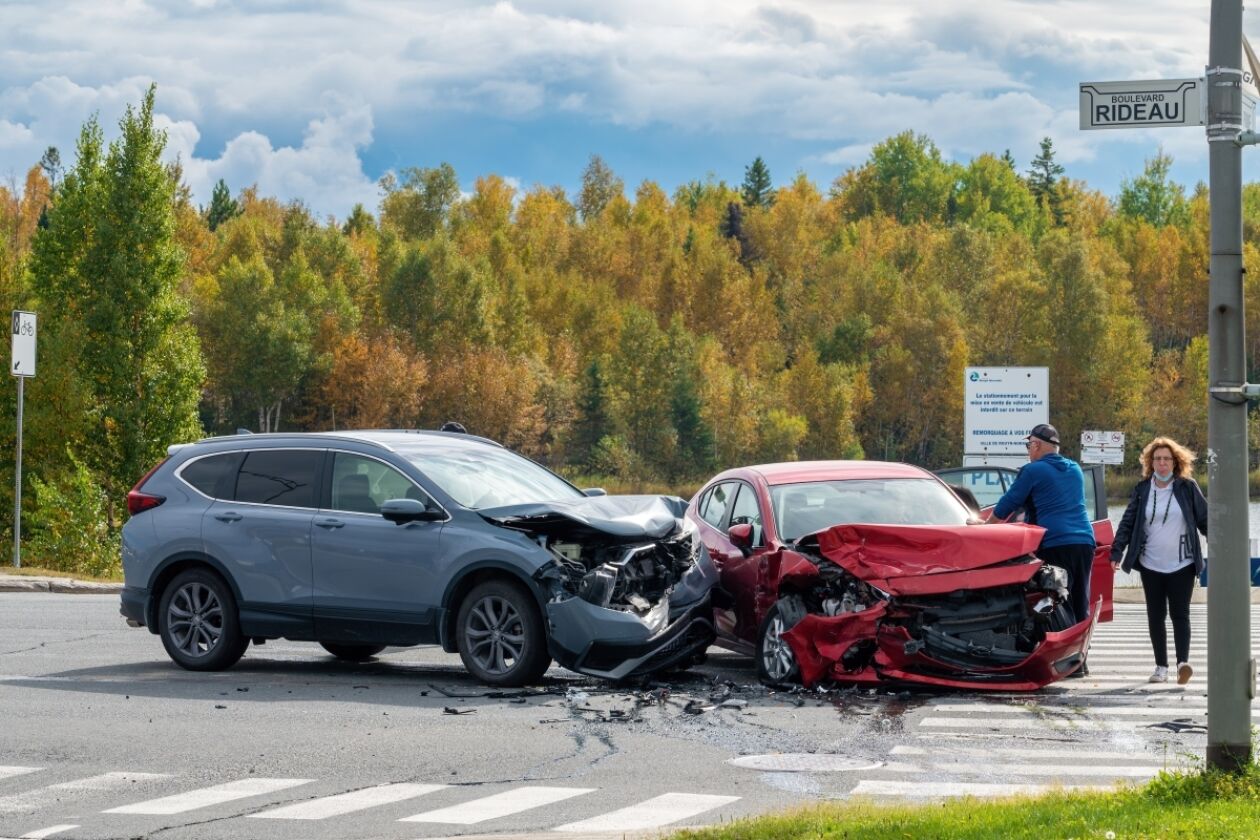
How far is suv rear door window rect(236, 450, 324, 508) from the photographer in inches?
538

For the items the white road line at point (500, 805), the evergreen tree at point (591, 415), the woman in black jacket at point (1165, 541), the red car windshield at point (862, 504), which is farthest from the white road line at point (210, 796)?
the evergreen tree at point (591, 415)

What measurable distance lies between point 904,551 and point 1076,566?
183 cm

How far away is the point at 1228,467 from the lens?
24.6 feet

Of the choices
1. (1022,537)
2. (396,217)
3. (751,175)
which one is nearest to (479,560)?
(1022,537)

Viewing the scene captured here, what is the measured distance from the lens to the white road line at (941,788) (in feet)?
27.0

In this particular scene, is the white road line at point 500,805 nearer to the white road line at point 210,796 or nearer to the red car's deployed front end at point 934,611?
the white road line at point 210,796

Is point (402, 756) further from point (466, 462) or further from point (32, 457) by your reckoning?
point (32, 457)

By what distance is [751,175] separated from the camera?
17338 cm

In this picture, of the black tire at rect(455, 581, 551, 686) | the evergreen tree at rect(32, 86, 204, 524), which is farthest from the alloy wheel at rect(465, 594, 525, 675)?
the evergreen tree at rect(32, 86, 204, 524)

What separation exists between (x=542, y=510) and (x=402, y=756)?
2992 millimetres

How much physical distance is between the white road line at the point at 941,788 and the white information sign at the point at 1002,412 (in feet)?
81.2

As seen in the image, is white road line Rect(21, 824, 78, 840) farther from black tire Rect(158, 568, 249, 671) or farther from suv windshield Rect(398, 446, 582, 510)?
black tire Rect(158, 568, 249, 671)

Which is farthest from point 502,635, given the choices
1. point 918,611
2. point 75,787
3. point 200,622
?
point 75,787

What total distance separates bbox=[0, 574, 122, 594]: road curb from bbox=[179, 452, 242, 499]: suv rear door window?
10.0m
